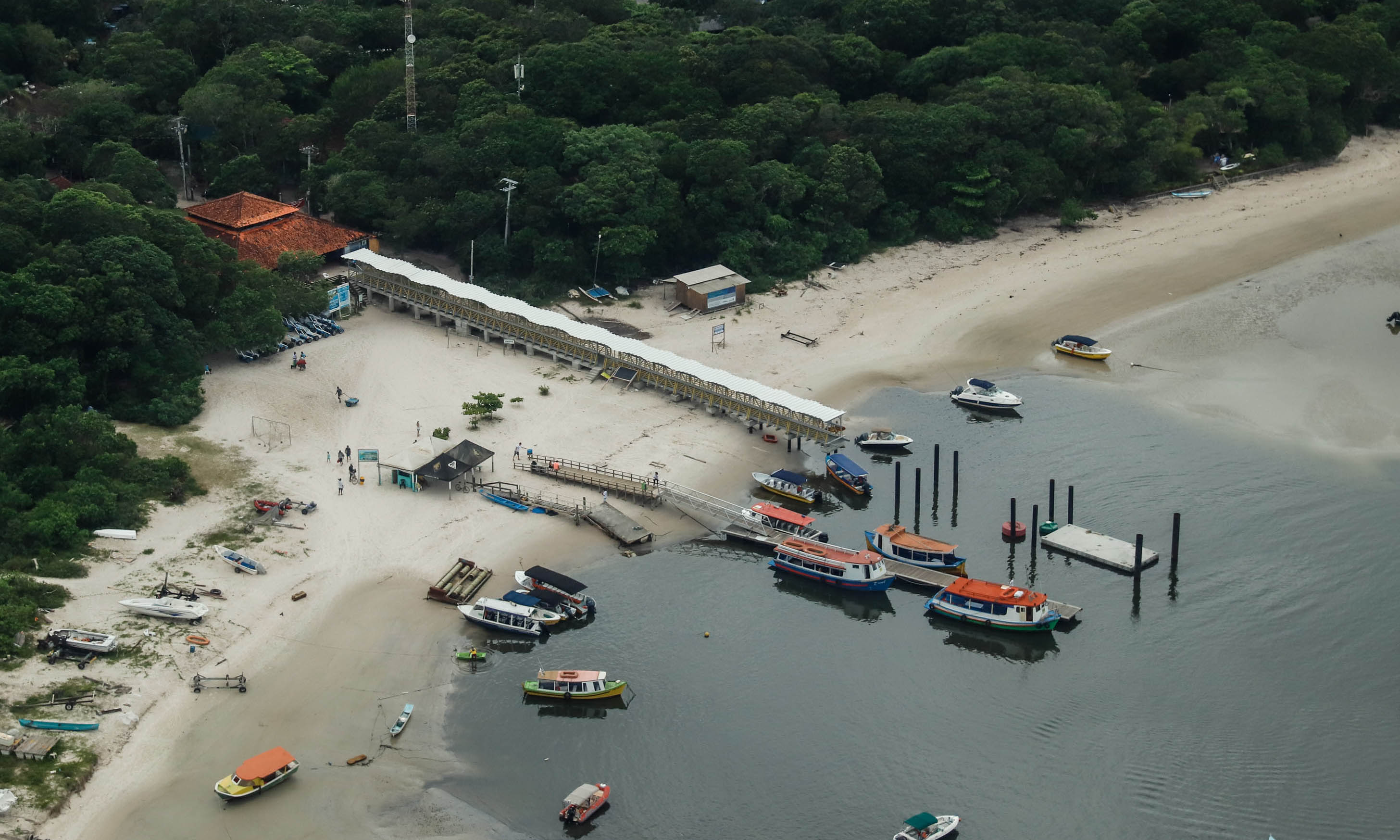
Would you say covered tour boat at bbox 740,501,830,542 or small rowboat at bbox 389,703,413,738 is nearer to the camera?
small rowboat at bbox 389,703,413,738

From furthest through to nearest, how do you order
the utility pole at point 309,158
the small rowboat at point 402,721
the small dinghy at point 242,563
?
the utility pole at point 309,158 → the small dinghy at point 242,563 → the small rowboat at point 402,721

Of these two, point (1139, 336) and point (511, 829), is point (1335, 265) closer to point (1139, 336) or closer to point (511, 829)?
point (1139, 336)

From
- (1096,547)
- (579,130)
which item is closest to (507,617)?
(1096,547)

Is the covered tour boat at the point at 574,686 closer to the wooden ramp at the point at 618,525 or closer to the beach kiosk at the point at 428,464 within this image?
the wooden ramp at the point at 618,525

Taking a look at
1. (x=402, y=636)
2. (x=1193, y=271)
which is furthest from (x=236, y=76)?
(x=1193, y=271)

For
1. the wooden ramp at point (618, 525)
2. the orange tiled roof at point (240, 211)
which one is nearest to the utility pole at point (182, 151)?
the orange tiled roof at point (240, 211)

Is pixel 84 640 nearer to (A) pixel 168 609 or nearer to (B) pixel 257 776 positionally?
(A) pixel 168 609

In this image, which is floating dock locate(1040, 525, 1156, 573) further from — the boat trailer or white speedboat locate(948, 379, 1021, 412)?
the boat trailer

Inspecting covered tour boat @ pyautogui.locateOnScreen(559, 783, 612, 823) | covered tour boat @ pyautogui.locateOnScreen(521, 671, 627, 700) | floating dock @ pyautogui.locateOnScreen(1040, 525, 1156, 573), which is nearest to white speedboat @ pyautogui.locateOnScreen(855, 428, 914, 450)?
floating dock @ pyautogui.locateOnScreen(1040, 525, 1156, 573)
